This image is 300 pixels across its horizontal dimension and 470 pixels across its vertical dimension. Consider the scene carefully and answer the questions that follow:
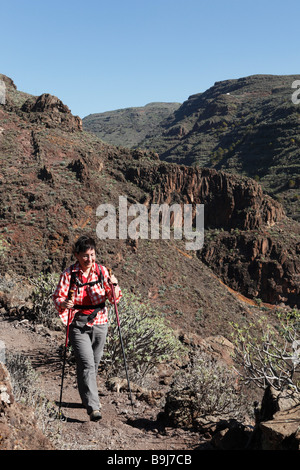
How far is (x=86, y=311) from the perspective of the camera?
3.44m

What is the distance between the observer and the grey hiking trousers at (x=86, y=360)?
10.8 feet

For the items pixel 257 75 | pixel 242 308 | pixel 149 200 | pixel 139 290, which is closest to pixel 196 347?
pixel 139 290

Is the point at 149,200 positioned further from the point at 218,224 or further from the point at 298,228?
the point at 298,228

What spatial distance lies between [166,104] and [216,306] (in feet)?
535

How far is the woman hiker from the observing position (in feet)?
10.9

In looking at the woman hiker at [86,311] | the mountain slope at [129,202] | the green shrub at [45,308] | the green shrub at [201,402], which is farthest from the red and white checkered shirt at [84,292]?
the mountain slope at [129,202]

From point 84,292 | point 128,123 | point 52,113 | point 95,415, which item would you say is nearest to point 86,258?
point 84,292

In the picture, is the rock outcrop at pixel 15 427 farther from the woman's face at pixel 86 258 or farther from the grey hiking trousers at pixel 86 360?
the woman's face at pixel 86 258

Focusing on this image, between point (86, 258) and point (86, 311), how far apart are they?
0.53 m

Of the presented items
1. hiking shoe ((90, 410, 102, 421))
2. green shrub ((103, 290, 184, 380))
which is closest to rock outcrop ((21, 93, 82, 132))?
green shrub ((103, 290, 184, 380))

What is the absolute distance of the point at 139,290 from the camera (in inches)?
763

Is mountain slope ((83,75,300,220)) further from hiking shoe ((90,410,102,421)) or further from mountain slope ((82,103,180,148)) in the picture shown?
hiking shoe ((90,410,102,421))

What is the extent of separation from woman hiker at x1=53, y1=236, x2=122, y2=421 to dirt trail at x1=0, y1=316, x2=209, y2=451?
0.21m

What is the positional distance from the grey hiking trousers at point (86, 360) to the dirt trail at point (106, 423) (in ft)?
0.77
